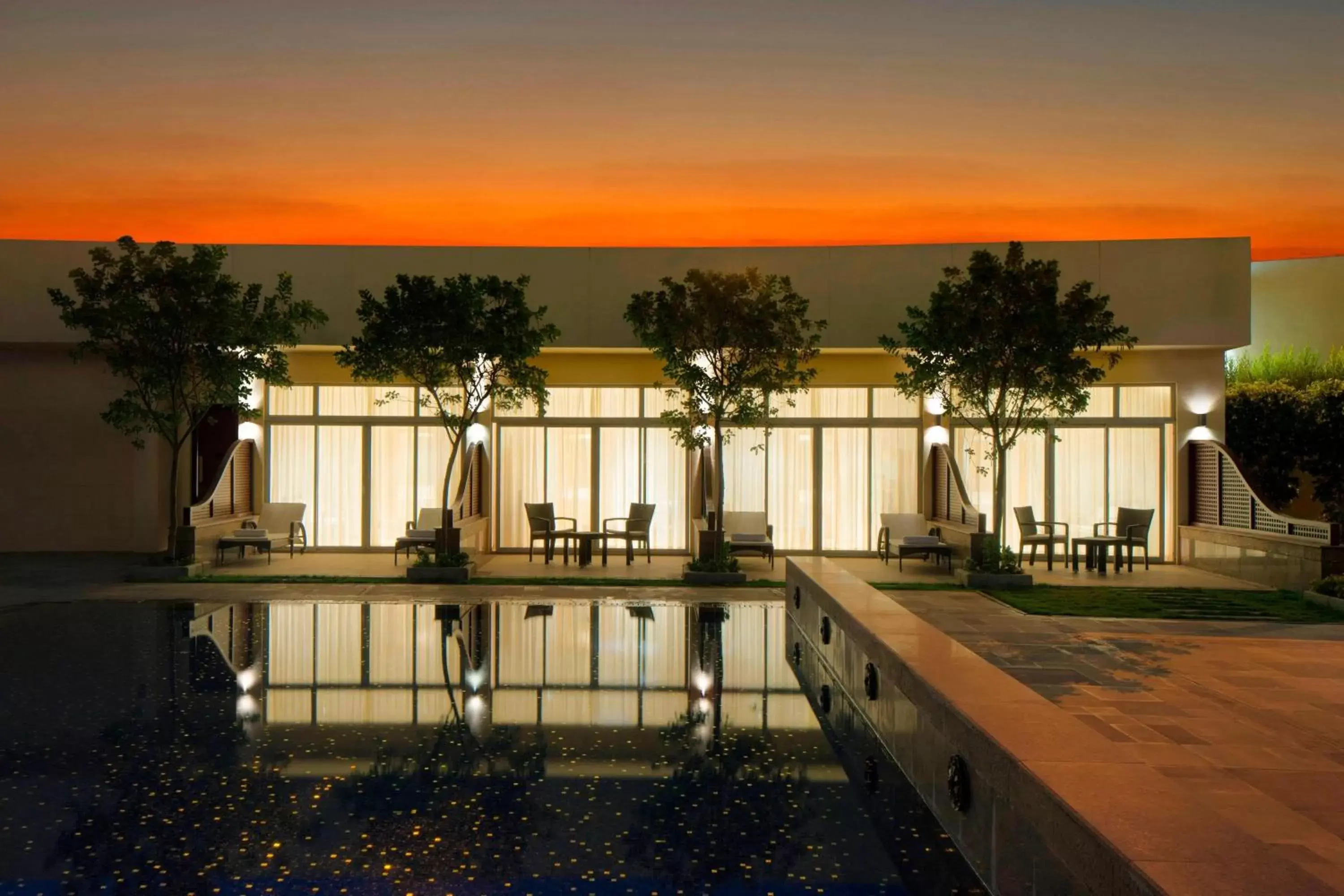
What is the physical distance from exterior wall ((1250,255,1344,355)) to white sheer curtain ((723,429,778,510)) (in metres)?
18.1

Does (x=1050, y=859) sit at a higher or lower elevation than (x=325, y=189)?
lower

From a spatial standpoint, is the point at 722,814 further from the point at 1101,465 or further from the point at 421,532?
the point at 1101,465

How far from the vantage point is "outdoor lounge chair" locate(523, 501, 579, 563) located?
16.0 meters

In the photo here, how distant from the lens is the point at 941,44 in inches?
553

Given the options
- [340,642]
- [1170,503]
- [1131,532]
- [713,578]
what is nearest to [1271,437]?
[1170,503]

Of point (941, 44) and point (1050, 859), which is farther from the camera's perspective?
point (941, 44)

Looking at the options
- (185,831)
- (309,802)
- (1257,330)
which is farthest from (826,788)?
(1257,330)

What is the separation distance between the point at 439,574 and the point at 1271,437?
13.5 meters

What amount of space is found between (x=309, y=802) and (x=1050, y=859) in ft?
10.9

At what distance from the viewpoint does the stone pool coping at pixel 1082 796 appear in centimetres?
285

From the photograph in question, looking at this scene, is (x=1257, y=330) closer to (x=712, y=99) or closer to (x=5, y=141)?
(x=712, y=99)

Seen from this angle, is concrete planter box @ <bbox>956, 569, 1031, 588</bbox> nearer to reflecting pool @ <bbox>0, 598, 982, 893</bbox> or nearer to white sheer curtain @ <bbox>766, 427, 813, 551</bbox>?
white sheer curtain @ <bbox>766, 427, 813, 551</bbox>

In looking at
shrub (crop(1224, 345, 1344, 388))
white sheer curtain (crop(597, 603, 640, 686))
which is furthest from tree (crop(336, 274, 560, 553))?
shrub (crop(1224, 345, 1344, 388))

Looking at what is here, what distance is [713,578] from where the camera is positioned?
1380 cm
